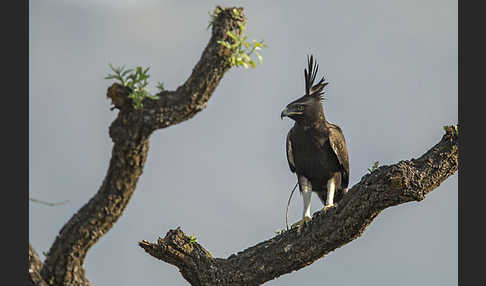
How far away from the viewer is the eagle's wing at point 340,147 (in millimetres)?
8758

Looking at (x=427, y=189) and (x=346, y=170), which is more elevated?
(x=346, y=170)

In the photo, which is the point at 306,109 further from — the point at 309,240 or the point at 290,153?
the point at 309,240

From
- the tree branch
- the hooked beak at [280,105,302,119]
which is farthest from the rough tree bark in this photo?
the hooked beak at [280,105,302,119]

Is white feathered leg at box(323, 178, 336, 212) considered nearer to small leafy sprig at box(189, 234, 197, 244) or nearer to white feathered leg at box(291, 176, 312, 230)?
white feathered leg at box(291, 176, 312, 230)

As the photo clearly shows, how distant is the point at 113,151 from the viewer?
520 centimetres

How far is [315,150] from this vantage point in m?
8.80

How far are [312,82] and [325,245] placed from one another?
3.28 m

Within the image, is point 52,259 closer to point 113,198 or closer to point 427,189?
point 113,198

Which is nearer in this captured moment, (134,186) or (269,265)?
(134,186)

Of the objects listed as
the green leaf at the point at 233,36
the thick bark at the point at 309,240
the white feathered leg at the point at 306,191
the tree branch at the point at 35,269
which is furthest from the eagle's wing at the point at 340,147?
the tree branch at the point at 35,269

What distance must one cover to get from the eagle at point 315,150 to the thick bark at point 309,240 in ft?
5.13

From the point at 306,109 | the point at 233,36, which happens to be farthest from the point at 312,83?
the point at 233,36

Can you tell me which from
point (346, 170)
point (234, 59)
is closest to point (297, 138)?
point (346, 170)

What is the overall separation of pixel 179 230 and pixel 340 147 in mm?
2926
